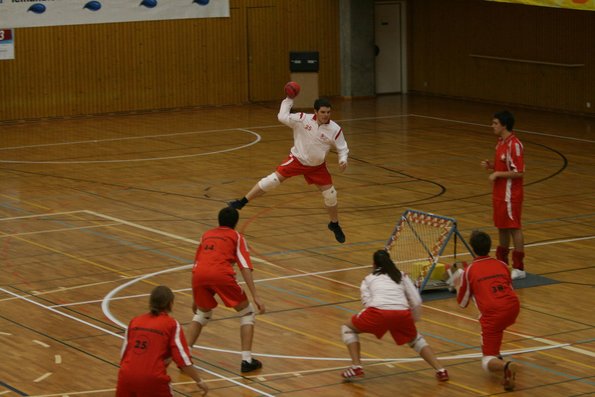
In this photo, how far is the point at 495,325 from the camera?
34.6 ft

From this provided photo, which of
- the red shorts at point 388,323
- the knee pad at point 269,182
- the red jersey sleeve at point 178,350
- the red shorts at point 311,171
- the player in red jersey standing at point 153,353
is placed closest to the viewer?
the player in red jersey standing at point 153,353

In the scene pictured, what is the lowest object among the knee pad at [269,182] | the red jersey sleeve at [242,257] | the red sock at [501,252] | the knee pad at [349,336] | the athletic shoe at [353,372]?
the athletic shoe at [353,372]

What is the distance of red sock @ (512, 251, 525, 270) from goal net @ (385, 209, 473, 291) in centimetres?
74

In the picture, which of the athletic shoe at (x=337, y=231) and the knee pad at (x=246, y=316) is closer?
the knee pad at (x=246, y=316)

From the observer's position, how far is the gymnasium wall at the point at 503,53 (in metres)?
31.0

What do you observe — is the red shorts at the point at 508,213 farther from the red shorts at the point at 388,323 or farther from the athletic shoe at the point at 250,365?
the athletic shoe at the point at 250,365

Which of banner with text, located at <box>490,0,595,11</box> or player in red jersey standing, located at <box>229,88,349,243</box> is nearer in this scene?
player in red jersey standing, located at <box>229,88,349,243</box>

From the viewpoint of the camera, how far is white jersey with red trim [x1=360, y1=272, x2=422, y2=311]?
1039 cm

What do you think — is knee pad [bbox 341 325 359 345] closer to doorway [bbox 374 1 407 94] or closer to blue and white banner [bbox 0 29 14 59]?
blue and white banner [bbox 0 29 14 59]

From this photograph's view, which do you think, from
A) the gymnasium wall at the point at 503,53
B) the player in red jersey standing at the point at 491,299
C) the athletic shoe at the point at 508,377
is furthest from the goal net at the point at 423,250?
the gymnasium wall at the point at 503,53

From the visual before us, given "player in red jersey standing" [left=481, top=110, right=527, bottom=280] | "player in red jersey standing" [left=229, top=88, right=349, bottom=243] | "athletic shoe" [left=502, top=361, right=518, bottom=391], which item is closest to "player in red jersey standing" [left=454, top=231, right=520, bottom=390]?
"athletic shoe" [left=502, top=361, right=518, bottom=391]

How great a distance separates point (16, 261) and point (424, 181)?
8.59m

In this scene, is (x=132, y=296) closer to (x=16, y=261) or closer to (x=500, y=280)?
(x=16, y=261)

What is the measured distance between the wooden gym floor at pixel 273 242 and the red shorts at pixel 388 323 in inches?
19.5
